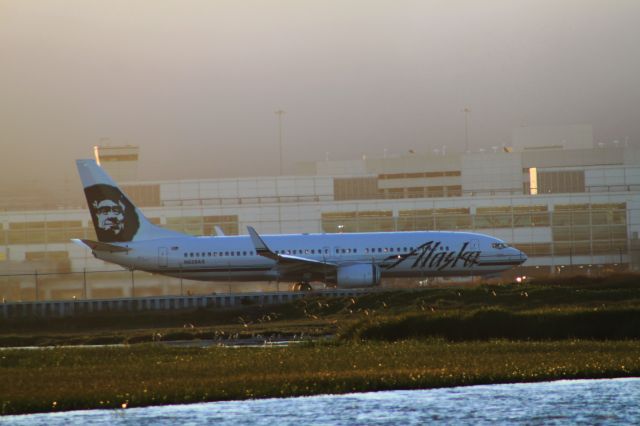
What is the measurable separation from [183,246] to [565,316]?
39668 mm

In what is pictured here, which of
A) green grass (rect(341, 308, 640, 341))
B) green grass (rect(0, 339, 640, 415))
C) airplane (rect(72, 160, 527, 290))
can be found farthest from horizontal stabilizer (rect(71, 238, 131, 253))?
green grass (rect(0, 339, 640, 415))

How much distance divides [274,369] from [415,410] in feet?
23.5

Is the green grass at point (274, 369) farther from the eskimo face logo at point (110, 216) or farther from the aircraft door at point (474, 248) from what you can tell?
the eskimo face logo at point (110, 216)

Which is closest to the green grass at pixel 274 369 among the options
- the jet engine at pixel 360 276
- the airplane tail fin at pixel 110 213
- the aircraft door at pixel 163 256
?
the jet engine at pixel 360 276

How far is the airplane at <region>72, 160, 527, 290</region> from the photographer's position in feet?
243

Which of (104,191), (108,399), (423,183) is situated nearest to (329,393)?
(108,399)

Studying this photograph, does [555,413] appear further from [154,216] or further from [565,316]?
[154,216]

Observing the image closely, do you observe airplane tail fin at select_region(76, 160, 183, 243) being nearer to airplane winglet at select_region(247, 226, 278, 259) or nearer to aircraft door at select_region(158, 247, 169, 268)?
aircraft door at select_region(158, 247, 169, 268)

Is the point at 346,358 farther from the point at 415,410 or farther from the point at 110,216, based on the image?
the point at 110,216

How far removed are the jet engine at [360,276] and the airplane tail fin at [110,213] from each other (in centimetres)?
1142

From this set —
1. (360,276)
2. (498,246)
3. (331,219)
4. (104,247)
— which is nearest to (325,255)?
(360,276)

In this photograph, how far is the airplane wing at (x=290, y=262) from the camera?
73.2 m

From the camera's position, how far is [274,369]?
93.8 ft

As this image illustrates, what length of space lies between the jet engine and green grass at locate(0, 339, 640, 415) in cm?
3683
